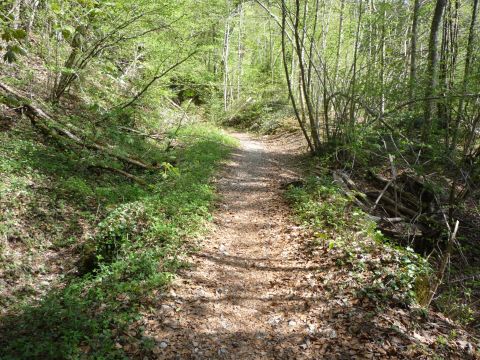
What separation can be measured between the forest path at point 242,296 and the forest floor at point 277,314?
0.01m

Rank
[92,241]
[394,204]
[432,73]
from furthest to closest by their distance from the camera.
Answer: [394,204] → [432,73] → [92,241]

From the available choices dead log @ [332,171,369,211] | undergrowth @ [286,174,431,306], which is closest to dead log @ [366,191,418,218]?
dead log @ [332,171,369,211]

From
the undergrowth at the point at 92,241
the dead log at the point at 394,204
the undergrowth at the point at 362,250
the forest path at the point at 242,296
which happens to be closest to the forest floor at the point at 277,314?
the forest path at the point at 242,296

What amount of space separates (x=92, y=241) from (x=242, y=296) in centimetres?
285

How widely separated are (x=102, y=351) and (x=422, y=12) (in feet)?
44.3

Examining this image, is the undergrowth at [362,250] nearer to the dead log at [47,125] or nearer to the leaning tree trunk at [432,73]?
the leaning tree trunk at [432,73]

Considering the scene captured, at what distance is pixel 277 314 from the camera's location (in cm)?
466

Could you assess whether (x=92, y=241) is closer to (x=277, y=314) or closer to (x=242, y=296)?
(x=242, y=296)

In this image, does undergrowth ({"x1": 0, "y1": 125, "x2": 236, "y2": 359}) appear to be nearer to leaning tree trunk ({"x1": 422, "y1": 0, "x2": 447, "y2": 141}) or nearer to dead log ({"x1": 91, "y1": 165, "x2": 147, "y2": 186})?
dead log ({"x1": 91, "y1": 165, "x2": 147, "y2": 186})

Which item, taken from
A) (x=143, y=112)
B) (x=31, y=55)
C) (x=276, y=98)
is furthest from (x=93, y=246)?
(x=276, y=98)

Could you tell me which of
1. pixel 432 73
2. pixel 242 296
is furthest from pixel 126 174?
pixel 432 73

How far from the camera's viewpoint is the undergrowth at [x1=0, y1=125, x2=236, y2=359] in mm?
3746

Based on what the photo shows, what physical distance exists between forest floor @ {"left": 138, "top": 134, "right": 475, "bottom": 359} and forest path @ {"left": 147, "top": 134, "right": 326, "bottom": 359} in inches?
0.5

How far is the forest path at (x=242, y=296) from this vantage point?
4004mm
